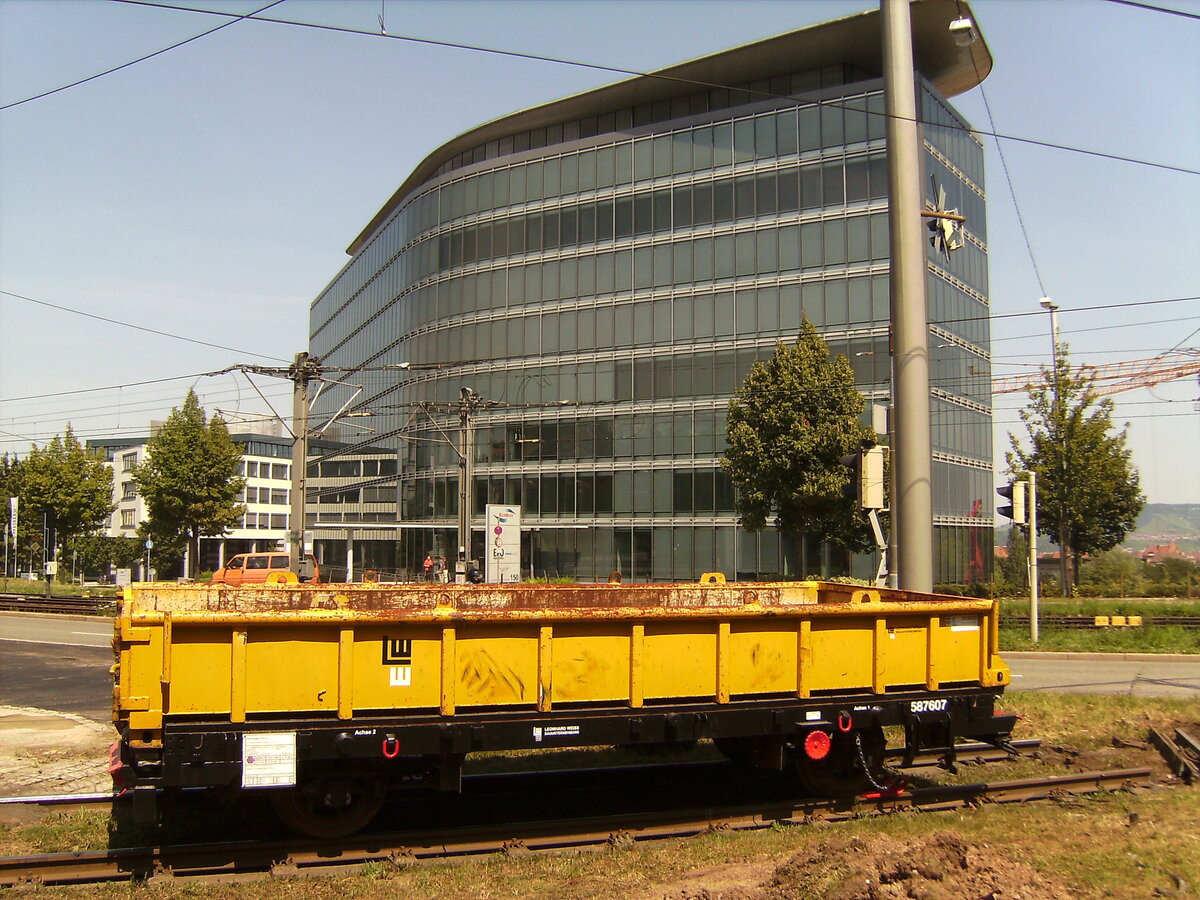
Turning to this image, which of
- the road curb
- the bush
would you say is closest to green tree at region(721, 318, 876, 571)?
the road curb

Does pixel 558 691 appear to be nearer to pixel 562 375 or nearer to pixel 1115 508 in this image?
pixel 562 375

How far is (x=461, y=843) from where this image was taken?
799 cm

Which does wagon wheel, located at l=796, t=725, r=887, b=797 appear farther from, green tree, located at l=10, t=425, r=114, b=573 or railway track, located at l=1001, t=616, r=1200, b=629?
green tree, located at l=10, t=425, r=114, b=573

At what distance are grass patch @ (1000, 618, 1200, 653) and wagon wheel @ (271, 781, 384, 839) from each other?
19.2 metres

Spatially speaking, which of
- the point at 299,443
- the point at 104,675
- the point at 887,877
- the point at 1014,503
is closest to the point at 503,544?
the point at 299,443

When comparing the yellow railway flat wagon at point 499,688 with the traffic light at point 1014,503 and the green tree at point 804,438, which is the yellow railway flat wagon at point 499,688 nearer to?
the traffic light at point 1014,503

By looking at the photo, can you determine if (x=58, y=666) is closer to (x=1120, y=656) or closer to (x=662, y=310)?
(x=1120, y=656)

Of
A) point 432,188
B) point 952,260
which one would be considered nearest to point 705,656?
point 952,260

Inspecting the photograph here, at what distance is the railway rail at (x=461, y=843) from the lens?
7.29 metres

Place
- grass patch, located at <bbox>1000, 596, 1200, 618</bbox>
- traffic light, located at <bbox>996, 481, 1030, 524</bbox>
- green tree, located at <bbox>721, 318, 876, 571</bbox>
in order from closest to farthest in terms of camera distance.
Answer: traffic light, located at <bbox>996, 481, 1030, 524</bbox>
grass patch, located at <bbox>1000, 596, 1200, 618</bbox>
green tree, located at <bbox>721, 318, 876, 571</bbox>

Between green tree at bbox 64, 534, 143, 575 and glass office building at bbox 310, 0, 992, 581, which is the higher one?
glass office building at bbox 310, 0, 992, 581

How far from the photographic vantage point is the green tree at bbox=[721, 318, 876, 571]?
31.0m

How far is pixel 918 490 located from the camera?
1251cm

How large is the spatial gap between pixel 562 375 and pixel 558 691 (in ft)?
136
